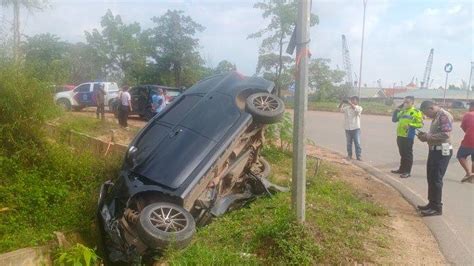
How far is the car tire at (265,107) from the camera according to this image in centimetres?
586

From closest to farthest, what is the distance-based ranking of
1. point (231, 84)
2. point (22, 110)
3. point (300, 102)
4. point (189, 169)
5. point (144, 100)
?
point (300, 102), point (189, 169), point (231, 84), point (22, 110), point (144, 100)

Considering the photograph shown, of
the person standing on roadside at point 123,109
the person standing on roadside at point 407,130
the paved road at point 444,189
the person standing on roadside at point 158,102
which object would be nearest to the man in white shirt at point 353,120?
the paved road at point 444,189

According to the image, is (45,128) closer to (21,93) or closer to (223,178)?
(21,93)

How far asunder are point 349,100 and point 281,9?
64.9ft

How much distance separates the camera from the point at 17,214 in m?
5.82

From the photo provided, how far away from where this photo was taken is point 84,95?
19.7 m

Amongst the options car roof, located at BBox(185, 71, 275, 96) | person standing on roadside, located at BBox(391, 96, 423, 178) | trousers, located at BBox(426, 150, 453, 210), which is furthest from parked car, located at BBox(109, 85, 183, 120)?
trousers, located at BBox(426, 150, 453, 210)

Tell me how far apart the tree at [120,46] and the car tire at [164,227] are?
3279 cm

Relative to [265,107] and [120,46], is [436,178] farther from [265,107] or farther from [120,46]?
[120,46]

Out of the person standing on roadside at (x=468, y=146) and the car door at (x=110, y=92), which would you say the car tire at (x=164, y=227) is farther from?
the car door at (x=110, y=92)

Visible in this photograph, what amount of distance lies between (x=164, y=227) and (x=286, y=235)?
1.28 m

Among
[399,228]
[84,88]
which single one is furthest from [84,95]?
[399,228]

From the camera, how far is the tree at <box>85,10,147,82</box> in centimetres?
3647

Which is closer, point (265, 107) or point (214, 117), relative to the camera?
point (214, 117)
